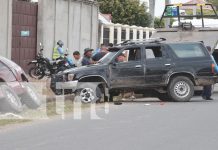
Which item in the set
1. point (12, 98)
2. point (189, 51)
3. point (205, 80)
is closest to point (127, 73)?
point (189, 51)

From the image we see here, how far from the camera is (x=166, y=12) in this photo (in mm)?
24781

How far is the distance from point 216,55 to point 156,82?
213 inches

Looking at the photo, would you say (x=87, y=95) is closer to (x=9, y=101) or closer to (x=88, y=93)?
(x=88, y=93)

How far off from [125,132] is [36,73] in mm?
13468

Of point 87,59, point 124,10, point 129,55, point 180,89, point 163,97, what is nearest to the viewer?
point 180,89

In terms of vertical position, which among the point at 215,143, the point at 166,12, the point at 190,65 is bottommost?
the point at 215,143

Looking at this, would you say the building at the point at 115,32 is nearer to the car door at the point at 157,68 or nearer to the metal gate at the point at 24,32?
the metal gate at the point at 24,32

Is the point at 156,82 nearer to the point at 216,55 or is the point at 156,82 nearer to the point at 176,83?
the point at 176,83

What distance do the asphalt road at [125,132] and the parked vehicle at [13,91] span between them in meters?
1.26

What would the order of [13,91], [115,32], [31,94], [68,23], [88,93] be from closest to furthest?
[13,91], [31,94], [88,93], [68,23], [115,32]

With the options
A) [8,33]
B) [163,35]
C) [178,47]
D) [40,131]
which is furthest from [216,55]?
[40,131]

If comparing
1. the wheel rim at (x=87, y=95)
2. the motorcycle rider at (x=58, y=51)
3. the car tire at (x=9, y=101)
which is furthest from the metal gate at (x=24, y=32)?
the car tire at (x=9, y=101)

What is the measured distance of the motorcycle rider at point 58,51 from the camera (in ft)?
83.0

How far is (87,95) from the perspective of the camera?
1714 cm
